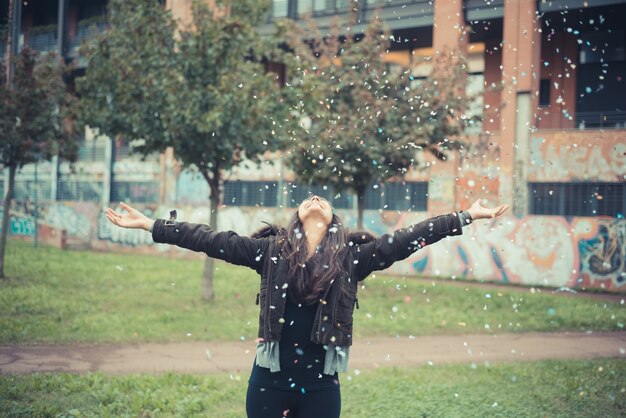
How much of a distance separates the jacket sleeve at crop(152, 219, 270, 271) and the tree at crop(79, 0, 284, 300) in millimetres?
7723

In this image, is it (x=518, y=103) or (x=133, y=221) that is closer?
(x=133, y=221)

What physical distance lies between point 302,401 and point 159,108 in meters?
9.34

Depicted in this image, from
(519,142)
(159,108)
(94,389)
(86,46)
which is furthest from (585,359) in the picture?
(519,142)

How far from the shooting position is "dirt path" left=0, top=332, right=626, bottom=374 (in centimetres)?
772

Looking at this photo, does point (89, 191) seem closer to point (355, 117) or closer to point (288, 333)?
point (355, 117)

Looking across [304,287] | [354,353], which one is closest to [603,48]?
[354,353]

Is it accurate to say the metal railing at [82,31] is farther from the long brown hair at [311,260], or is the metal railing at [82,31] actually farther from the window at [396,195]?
the long brown hair at [311,260]

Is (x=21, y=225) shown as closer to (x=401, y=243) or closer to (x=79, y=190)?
(x=79, y=190)

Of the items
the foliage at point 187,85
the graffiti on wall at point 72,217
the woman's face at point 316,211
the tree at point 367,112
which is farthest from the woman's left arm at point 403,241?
the graffiti on wall at point 72,217

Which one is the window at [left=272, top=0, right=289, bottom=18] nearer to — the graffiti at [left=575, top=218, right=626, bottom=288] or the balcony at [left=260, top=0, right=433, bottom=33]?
the balcony at [left=260, top=0, right=433, bottom=33]

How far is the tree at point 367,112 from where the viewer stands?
13.4m

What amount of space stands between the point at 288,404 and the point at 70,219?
88.3ft

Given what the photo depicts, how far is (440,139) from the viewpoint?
46.5 ft

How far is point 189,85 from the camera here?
38.9 ft
